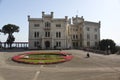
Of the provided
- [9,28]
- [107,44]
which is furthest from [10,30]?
[107,44]

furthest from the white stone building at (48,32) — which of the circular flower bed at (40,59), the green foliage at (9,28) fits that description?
the circular flower bed at (40,59)

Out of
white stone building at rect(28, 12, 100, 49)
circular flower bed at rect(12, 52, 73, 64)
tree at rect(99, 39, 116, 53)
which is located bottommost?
circular flower bed at rect(12, 52, 73, 64)

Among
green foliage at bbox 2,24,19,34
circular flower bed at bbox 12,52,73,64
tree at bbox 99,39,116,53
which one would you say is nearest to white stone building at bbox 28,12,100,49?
green foliage at bbox 2,24,19,34

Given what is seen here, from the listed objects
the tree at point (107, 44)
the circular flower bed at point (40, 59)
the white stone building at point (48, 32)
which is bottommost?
the circular flower bed at point (40, 59)

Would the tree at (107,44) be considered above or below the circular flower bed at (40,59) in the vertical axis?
above

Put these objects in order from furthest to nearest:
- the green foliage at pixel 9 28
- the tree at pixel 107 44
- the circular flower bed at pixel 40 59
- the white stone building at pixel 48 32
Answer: the green foliage at pixel 9 28 → the tree at pixel 107 44 → the white stone building at pixel 48 32 → the circular flower bed at pixel 40 59

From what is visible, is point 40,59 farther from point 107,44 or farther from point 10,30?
point 10,30

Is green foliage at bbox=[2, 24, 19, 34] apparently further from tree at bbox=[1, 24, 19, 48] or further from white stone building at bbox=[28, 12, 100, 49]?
white stone building at bbox=[28, 12, 100, 49]

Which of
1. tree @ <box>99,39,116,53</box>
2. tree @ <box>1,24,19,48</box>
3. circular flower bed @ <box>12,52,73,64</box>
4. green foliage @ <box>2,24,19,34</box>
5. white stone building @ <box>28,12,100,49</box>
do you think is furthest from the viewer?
tree @ <box>1,24,19,48</box>

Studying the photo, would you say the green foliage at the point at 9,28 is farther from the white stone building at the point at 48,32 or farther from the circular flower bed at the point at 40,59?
the circular flower bed at the point at 40,59

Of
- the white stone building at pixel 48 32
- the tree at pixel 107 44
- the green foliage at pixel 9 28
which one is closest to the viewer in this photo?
the white stone building at pixel 48 32

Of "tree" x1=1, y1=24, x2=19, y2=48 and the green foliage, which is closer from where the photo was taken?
the green foliage

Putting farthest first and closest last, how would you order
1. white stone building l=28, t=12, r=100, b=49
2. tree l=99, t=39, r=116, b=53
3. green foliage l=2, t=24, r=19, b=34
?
green foliage l=2, t=24, r=19, b=34 → tree l=99, t=39, r=116, b=53 → white stone building l=28, t=12, r=100, b=49

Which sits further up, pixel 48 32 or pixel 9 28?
pixel 9 28
